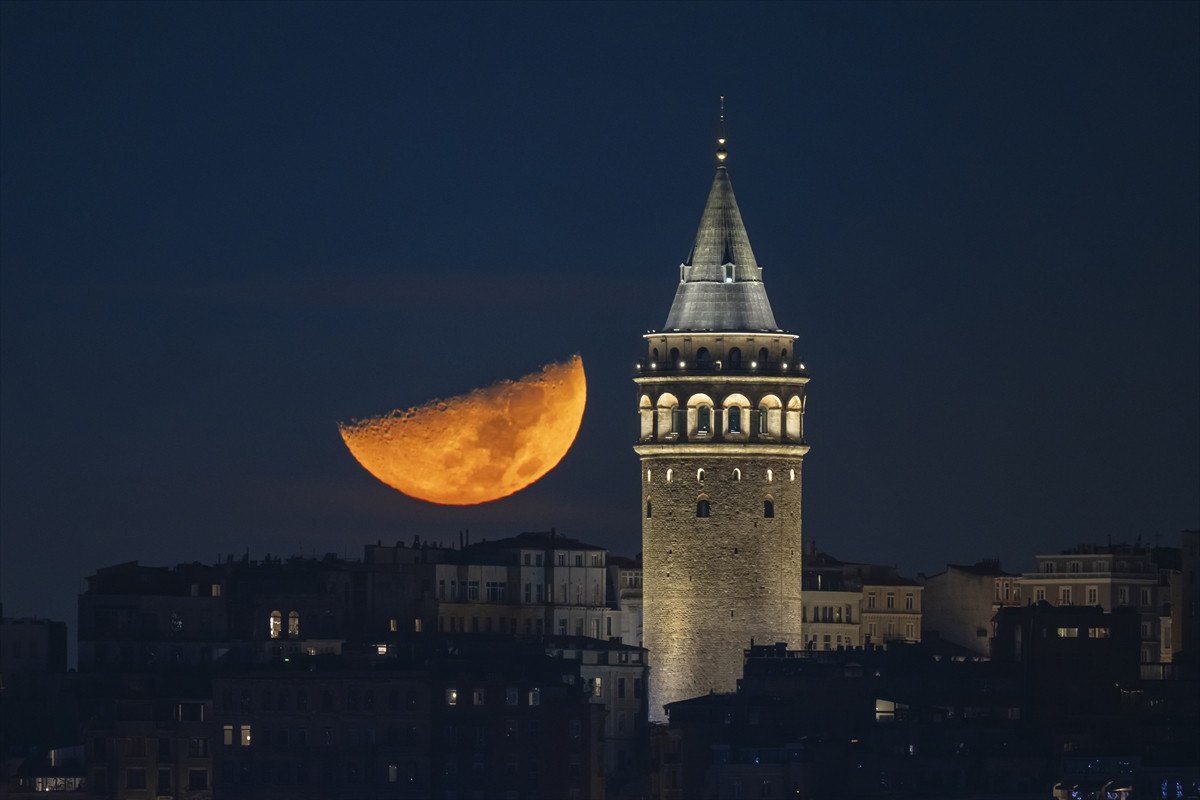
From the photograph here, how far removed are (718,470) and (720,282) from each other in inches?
171

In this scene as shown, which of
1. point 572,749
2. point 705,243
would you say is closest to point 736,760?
point 572,749

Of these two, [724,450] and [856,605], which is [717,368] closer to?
[724,450]

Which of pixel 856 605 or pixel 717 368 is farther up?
pixel 717 368

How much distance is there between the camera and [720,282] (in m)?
139

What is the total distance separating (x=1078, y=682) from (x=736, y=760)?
9523mm

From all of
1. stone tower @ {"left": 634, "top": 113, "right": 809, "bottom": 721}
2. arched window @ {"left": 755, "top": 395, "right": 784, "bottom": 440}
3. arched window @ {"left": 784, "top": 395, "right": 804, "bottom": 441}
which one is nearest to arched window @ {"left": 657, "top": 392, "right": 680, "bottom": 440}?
stone tower @ {"left": 634, "top": 113, "right": 809, "bottom": 721}

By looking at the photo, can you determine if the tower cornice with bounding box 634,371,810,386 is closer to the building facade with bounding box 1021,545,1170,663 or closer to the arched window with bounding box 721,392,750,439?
the arched window with bounding box 721,392,750,439

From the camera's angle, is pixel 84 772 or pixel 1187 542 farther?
pixel 1187 542

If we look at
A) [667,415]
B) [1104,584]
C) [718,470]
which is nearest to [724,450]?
[718,470]

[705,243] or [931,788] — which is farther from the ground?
[705,243]

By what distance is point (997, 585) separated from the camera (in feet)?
496

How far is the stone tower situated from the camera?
13688 cm

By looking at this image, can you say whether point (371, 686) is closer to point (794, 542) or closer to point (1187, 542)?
point (794, 542)

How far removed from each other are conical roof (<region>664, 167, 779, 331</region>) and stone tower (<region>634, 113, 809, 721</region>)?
2cm
